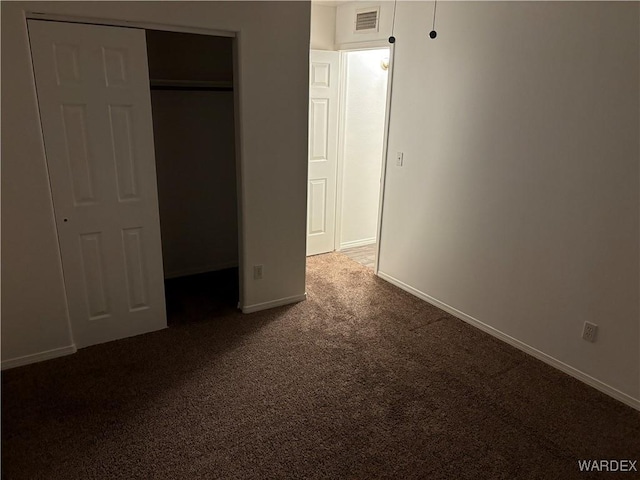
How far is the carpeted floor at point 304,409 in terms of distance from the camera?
2107 millimetres

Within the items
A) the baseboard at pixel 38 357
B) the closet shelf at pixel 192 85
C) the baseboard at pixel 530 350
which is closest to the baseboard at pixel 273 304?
the baseboard at pixel 530 350

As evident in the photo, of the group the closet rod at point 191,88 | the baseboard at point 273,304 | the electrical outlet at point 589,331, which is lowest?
the baseboard at point 273,304

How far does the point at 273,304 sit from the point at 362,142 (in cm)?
206

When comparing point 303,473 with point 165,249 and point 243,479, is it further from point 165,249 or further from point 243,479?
point 165,249

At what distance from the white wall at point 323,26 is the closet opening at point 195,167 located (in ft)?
2.66

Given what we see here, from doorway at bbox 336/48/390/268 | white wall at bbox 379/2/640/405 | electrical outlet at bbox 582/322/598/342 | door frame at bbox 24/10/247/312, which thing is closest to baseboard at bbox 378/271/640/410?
white wall at bbox 379/2/640/405

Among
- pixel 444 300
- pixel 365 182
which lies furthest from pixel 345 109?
pixel 444 300

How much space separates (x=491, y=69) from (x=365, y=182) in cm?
208

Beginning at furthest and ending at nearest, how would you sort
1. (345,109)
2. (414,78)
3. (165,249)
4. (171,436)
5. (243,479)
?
1. (345,109)
2. (165,249)
3. (414,78)
4. (171,436)
5. (243,479)

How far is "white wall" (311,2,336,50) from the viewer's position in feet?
13.6

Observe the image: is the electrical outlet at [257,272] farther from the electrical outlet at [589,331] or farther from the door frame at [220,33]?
the electrical outlet at [589,331]

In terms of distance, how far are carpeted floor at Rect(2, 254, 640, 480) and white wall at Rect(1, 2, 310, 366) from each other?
348 millimetres

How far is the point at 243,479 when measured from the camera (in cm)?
202

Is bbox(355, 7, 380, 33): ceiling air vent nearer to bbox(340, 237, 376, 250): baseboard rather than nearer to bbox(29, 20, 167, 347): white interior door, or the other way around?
bbox(29, 20, 167, 347): white interior door
